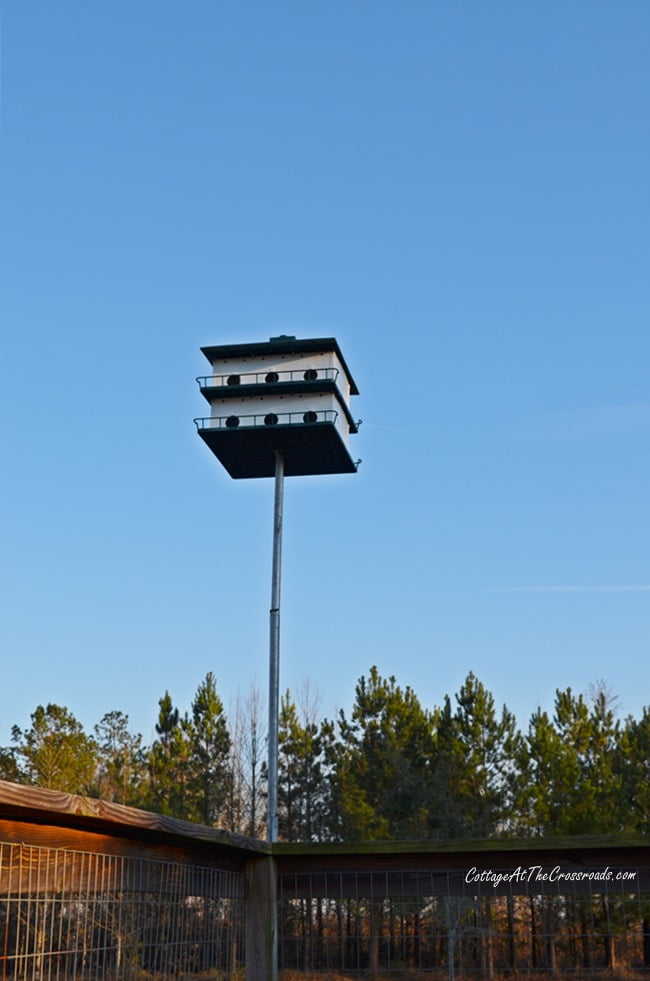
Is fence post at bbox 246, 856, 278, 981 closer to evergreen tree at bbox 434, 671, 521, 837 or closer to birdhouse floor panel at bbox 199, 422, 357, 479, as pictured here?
birdhouse floor panel at bbox 199, 422, 357, 479

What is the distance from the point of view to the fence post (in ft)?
46.3

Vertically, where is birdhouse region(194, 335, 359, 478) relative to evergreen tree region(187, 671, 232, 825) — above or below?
above

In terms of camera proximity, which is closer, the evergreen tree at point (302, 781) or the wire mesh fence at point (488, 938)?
the wire mesh fence at point (488, 938)

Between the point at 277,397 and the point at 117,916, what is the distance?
54.9ft

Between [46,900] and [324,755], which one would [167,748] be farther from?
[46,900]

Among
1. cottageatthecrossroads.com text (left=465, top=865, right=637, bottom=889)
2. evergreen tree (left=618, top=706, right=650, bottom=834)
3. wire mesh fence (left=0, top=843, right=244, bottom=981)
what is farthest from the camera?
evergreen tree (left=618, top=706, right=650, bottom=834)

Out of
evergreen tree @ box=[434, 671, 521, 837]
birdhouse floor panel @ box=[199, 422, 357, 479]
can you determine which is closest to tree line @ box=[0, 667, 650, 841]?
evergreen tree @ box=[434, 671, 521, 837]

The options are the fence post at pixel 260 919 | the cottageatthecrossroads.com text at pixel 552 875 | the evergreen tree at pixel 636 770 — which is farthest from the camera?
the evergreen tree at pixel 636 770

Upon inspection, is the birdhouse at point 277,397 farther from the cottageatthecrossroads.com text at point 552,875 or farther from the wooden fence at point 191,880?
the cottageatthecrossroads.com text at point 552,875

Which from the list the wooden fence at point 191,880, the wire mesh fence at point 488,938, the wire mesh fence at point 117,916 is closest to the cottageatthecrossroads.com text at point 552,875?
the wooden fence at point 191,880

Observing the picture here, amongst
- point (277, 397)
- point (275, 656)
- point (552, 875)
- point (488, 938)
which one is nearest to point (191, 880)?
point (552, 875)

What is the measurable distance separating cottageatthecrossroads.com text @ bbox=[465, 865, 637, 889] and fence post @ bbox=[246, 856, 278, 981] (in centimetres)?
260

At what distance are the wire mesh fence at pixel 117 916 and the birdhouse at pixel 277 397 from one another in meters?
13.3

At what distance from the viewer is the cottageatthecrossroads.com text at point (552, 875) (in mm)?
14273
